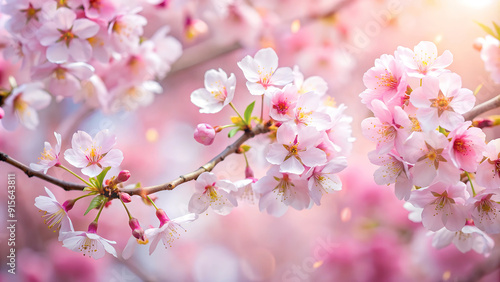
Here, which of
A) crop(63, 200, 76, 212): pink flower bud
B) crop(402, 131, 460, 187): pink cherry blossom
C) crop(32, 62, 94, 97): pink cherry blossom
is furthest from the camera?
crop(32, 62, 94, 97): pink cherry blossom

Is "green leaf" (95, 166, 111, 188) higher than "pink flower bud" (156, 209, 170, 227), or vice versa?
"green leaf" (95, 166, 111, 188)

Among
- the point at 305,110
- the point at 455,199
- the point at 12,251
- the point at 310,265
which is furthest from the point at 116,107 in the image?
the point at 310,265

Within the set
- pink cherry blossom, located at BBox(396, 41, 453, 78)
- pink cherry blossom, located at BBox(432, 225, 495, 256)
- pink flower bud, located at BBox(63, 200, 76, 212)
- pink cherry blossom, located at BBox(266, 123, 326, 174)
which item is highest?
pink cherry blossom, located at BBox(396, 41, 453, 78)

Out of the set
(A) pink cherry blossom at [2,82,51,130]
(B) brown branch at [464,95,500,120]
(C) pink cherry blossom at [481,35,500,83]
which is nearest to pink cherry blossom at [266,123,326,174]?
(B) brown branch at [464,95,500,120]

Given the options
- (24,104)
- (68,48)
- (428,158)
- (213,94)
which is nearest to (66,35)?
(68,48)

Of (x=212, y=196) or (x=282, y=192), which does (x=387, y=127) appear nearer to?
(x=282, y=192)

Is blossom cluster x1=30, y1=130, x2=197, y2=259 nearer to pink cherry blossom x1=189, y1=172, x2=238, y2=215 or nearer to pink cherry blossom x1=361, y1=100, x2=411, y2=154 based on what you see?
pink cherry blossom x1=189, y1=172, x2=238, y2=215

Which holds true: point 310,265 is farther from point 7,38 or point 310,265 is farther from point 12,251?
point 7,38

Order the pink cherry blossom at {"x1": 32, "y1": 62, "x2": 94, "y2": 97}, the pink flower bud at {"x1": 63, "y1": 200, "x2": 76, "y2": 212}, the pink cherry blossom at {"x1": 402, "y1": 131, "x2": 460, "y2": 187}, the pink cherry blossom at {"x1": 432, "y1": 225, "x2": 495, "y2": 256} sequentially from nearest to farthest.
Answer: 1. the pink cherry blossom at {"x1": 402, "y1": 131, "x2": 460, "y2": 187}
2. the pink flower bud at {"x1": 63, "y1": 200, "x2": 76, "y2": 212}
3. the pink cherry blossom at {"x1": 432, "y1": 225, "x2": 495, "y2": 256}
4. the pink cherry blossom at {"x1": 32, "y1": 62, "x2": 94, "y2": 97}
